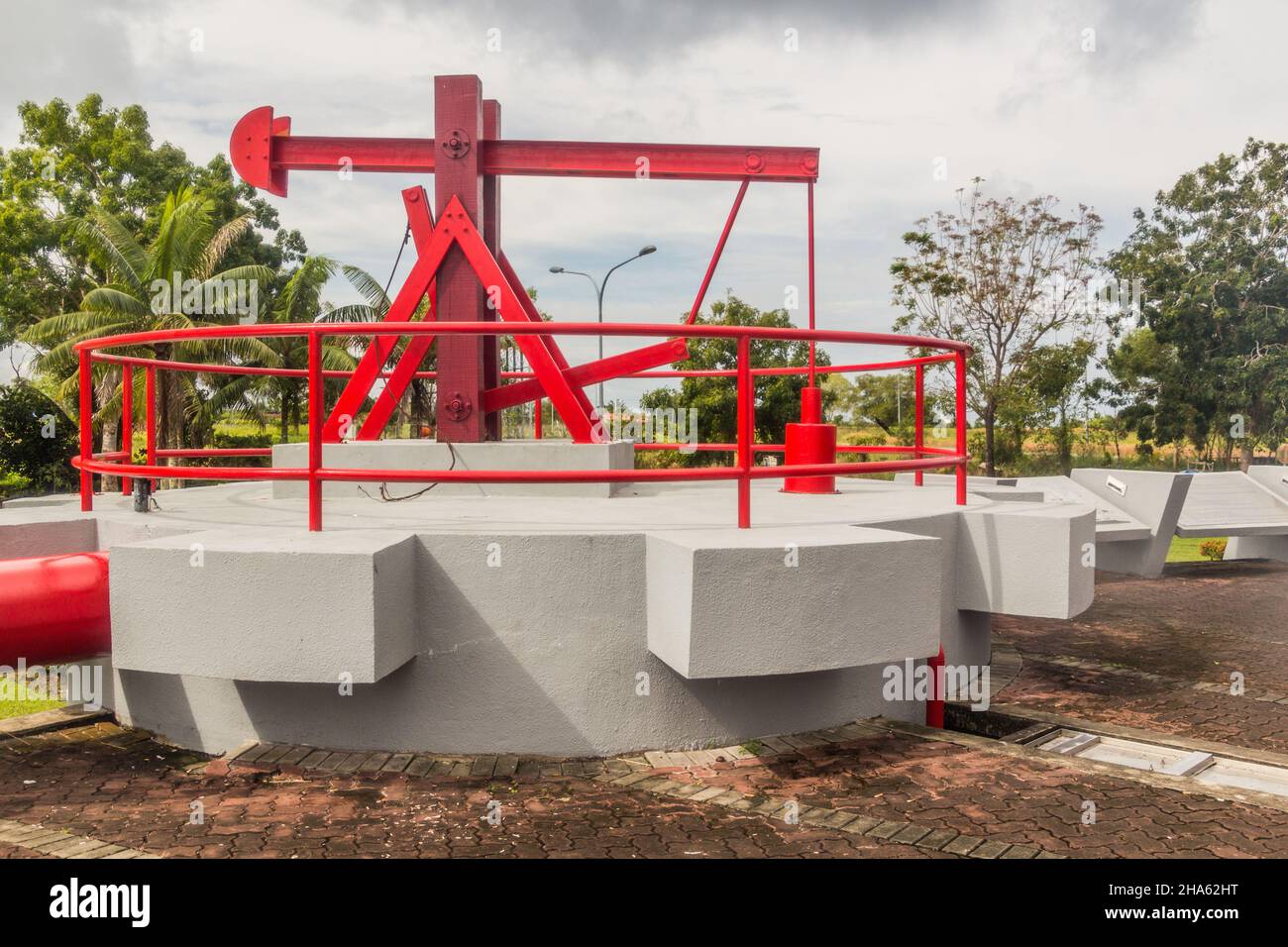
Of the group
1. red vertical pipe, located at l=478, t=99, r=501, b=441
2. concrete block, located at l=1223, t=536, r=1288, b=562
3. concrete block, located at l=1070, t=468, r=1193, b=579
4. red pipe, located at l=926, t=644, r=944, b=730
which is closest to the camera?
red pipe, located at l=926, t=644, r=944, b=730

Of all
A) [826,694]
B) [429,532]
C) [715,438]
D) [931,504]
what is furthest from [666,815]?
[715,438]

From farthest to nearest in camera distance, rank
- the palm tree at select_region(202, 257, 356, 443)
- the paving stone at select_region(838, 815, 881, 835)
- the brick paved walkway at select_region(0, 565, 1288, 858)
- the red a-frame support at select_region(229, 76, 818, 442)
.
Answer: the palm tree at select_region(202, 257, 356, 443) → the red a-frame support at select_region(229, 76, 818, 442) → the paving stone at select_region(838, 815, 881, 835) → the brick paved walkway at select_region(0, 565, 1288, 858)

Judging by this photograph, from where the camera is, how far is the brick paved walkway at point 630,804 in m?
3.41

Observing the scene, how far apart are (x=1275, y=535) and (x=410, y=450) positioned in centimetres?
1239

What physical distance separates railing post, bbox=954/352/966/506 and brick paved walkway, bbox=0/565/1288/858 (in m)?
1.70

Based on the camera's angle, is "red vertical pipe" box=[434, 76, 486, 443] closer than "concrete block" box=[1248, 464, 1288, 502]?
Yes

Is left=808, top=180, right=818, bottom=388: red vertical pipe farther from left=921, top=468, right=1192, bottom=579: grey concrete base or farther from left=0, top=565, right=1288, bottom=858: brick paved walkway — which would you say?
left=921, top=468, right=1192, bottom=579: grey concrete base

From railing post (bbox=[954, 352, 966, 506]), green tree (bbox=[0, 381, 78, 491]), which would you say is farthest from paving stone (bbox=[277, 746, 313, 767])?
green tree (bbox=[0, 381, 78, 491])

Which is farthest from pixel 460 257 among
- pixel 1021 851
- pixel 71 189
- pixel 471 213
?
pixel 71 189

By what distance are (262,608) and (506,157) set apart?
4194 mm

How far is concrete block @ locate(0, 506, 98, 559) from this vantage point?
5176mm

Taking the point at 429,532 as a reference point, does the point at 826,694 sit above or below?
below

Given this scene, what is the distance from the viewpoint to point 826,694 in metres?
4.71

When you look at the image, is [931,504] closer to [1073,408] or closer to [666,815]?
[666,815]
